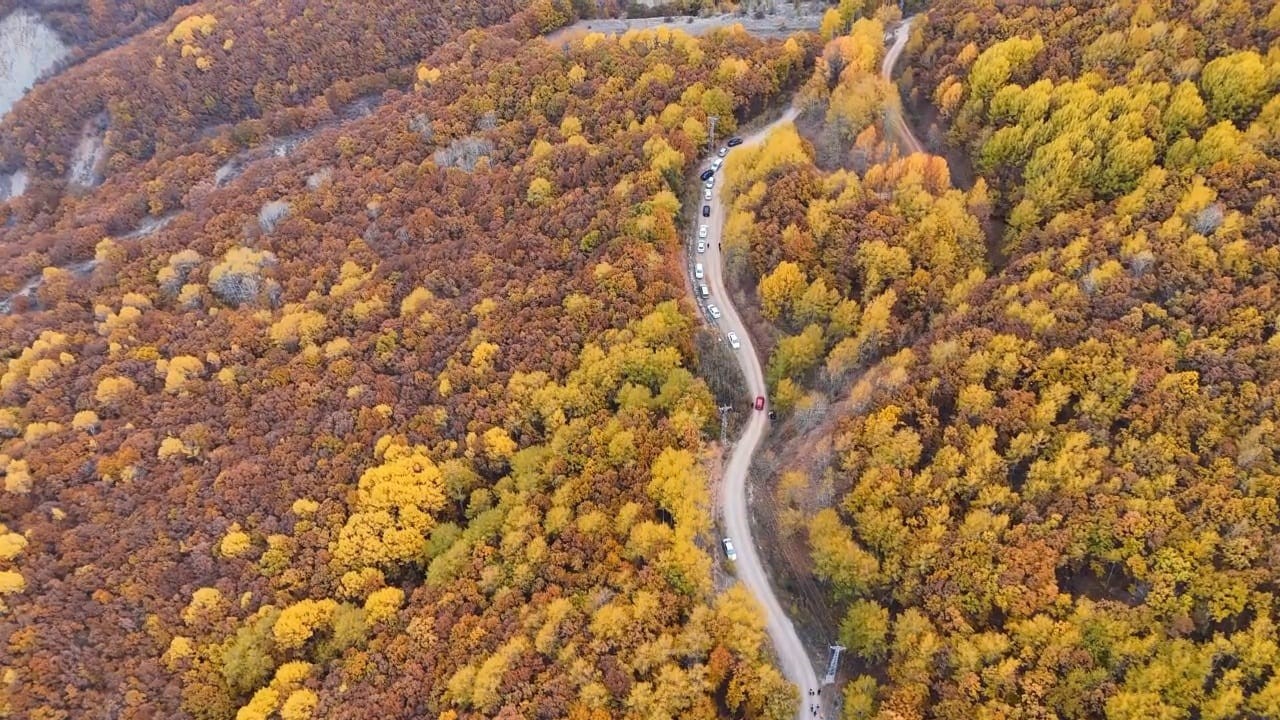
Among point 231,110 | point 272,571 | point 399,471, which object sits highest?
point 231,110

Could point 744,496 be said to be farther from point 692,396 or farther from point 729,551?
point 692,396

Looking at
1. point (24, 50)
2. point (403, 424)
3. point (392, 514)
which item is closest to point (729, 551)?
point (392, 514)

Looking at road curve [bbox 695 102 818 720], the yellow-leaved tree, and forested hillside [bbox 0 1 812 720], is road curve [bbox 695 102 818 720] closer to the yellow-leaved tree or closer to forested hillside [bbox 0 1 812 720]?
forested hillside [bbox 0 1 812 720]

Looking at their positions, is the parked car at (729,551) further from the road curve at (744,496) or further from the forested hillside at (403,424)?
the forested hillside at (403,424)

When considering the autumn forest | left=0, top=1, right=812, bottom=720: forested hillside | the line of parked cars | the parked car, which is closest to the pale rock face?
left=0, top=1, right=812, bottom=720: forested hillside

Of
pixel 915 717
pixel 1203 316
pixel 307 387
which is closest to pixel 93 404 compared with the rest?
pixel 307 387

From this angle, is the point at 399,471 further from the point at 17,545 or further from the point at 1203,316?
the point at 1203,316
